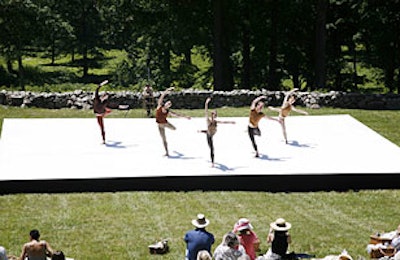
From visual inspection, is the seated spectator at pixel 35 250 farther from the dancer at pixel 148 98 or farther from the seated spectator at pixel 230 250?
the dancer at pixel 148 98

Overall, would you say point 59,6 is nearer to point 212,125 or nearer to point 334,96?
point 334,96

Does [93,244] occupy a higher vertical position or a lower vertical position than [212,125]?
lower

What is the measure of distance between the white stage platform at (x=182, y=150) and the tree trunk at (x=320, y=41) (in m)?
7.63

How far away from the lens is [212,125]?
18.5 m

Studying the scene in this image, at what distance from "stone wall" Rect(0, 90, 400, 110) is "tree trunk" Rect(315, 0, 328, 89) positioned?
5.04 m

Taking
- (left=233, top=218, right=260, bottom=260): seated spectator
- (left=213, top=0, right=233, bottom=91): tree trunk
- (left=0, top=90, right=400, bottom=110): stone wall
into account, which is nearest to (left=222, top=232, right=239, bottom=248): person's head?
(left=233, top=218, right=260, bottom=260): seated spectator

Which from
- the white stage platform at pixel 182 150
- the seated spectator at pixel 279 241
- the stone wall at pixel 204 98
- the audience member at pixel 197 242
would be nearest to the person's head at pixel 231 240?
the audience member at pixel 197 242

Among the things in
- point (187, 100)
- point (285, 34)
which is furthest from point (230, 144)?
point (285, 34)

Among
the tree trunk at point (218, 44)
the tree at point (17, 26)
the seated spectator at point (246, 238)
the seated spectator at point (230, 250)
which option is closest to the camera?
the seated spectator at point (230, 250)

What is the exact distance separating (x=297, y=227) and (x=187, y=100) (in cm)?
1258

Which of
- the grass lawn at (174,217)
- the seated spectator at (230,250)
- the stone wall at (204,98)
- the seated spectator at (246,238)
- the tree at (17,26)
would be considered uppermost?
the tree at (17,26)

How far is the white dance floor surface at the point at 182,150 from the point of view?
19.0m

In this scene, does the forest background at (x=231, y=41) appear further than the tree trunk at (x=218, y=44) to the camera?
Yes

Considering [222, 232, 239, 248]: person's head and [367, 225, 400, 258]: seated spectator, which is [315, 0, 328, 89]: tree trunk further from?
[222, 232, 239, 248]: person's head
